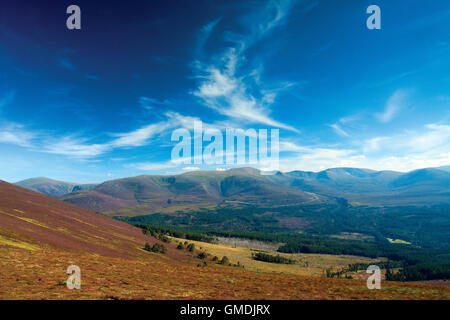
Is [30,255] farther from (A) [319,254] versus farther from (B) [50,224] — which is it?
(A) [319,254]

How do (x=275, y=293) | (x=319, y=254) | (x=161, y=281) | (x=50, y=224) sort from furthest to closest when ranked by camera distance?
1. (x=319, y=254)
2. (x=50, y=224)
3. (x=161, y=281)
4. (x=275, y=293)

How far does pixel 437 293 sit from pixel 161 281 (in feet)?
94.1

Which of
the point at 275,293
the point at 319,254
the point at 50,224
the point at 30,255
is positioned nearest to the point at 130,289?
the point at 275,293

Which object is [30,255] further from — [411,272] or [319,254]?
[319,254]

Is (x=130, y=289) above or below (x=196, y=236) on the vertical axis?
above

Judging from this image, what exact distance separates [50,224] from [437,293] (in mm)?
76447
